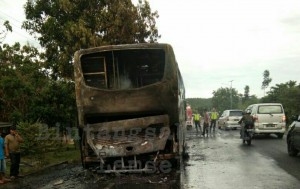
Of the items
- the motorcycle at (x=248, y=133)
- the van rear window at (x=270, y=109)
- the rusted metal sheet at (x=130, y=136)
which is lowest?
the motorcycle at (x=248, y=133)

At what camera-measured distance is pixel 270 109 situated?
22062 mm

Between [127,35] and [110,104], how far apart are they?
10.1 metres

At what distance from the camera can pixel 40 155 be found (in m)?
14.0

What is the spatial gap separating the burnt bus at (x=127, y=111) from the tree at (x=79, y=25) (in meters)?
7.90

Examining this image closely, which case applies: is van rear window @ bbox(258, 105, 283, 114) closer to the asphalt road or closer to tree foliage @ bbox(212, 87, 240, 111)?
the asphalt road

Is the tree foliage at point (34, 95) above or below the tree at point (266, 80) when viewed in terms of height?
below

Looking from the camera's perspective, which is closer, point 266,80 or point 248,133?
point 248,133

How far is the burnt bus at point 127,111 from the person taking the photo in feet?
32.0

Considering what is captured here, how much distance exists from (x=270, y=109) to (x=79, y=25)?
11.2 metres

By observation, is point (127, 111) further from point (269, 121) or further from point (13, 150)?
point (269, 121)

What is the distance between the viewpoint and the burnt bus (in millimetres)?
9750

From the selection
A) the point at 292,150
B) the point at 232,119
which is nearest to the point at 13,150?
the point at 292,150

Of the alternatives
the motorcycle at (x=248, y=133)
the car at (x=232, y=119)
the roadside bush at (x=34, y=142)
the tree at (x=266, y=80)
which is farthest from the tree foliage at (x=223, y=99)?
the roadside bush at (x=34, y=142)

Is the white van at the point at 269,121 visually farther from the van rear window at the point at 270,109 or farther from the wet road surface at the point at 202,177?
the wet road surface at the point at 202,177
